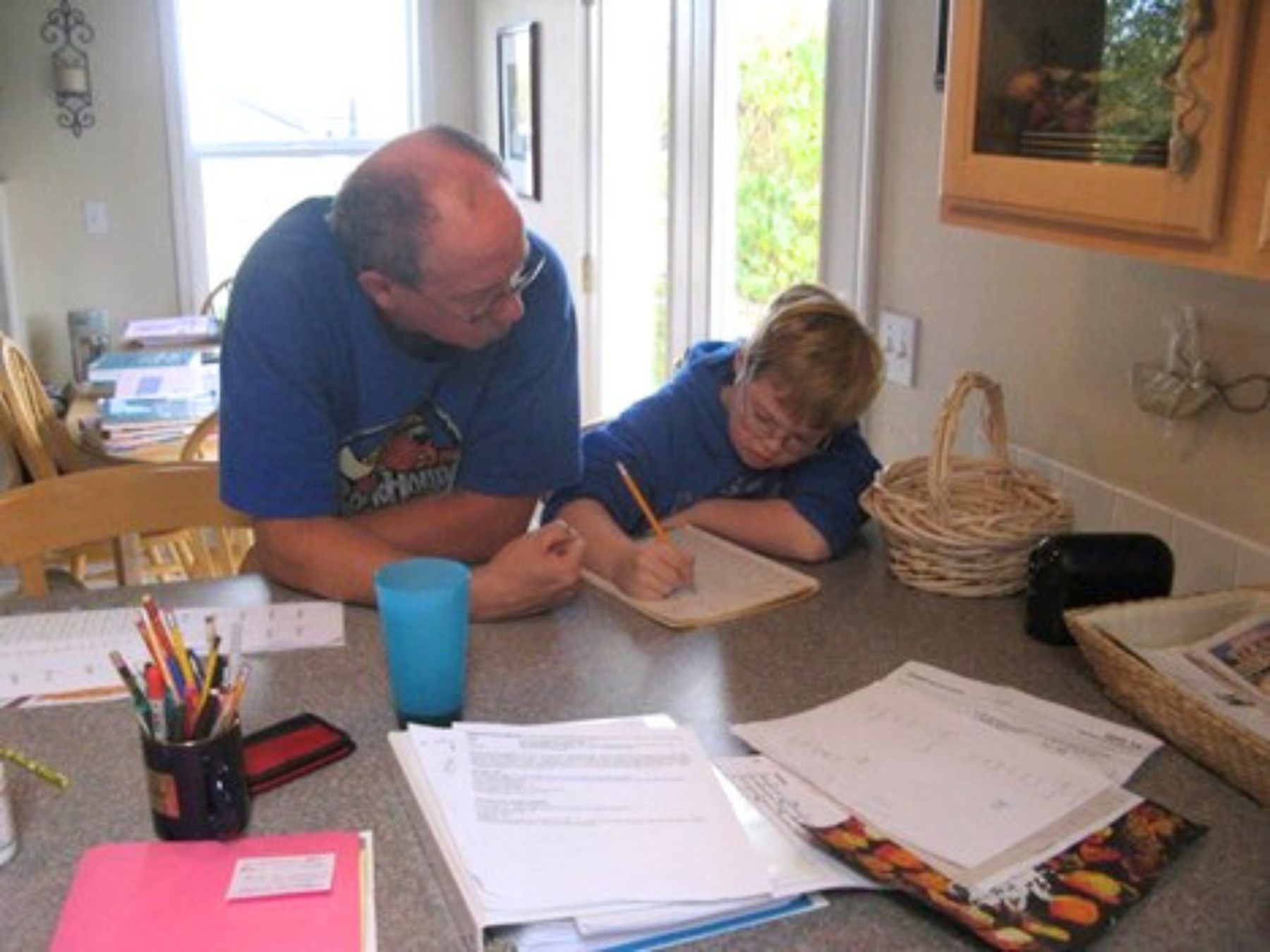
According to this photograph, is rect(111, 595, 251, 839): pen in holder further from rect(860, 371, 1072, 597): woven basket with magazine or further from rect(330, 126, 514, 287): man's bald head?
rect(860, 371, 1072, 597): woven basket with magazine

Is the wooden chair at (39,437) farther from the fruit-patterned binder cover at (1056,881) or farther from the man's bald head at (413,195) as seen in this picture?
the fruit-patterned binder cover at (1056,881)

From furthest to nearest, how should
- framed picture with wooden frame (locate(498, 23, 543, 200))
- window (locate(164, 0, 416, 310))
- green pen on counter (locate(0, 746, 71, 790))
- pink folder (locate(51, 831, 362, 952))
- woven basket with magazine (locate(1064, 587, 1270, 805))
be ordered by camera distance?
window (locate(164, 0, 416, 310)) < framed picture with wooden frame (locate(498, 23, 543, 200)) < woven basket with magazine (locate(1064, 587, 1270, 805)) < green pen on counter (locate(0, 746, 71, 790)) < pink folder (locate(51, 831, 362, 952))

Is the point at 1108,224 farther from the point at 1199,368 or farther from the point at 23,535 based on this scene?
the point at 23,535

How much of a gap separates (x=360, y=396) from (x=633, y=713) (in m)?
0.58

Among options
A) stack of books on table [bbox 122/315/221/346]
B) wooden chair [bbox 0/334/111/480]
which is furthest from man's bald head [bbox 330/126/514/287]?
stack of books on table [bbox 122/315/221/346]

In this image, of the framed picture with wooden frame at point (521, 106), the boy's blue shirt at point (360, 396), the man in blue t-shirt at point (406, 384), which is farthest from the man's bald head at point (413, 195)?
the framed picture with wooden frame at point (521, 106)

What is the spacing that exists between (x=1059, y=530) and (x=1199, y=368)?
25 centimetres

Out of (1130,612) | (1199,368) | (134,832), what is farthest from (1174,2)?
(134,832)

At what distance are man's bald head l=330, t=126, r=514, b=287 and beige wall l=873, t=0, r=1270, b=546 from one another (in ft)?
2.64

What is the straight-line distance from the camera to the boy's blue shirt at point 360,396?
1459 millimetres

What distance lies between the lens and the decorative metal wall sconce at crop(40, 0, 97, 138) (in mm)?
4441

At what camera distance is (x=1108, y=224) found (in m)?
1.17

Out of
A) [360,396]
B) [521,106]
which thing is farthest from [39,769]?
[521,106]

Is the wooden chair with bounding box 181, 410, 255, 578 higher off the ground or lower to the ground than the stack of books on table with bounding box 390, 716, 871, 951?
lower
